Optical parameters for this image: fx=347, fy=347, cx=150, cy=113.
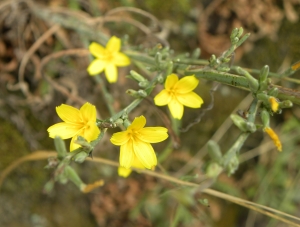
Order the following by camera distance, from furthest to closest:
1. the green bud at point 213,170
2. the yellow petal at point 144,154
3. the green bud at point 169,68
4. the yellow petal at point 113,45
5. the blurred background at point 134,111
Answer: the blurred background at point 134,111 < the yellow petal at point 113,45 < the green bud at point 169,68 < the yellow petal at point 144,154 < the green bud at point 213,170

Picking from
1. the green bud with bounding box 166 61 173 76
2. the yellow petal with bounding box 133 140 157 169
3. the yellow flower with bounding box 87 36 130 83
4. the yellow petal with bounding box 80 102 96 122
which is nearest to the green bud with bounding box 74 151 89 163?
the yellow petal with bounding box 80 102 96 122

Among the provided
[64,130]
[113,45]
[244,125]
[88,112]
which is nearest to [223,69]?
Answer: [244,125]

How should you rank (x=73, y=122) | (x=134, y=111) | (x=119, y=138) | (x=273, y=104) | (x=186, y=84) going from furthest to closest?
(x=134, y=111)
(x=186, y=84)
(x=73, y=122)
(x=119, y=138)
(x=273, y=104)

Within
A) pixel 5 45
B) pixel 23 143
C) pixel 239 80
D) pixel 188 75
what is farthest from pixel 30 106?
pixel 239 80

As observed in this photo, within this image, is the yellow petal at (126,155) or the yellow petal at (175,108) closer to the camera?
the yellow petal at (126,155)

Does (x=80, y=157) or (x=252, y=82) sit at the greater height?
(x=252, y=82)

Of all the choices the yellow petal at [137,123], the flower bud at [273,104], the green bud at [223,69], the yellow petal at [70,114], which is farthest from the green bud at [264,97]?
the yellow petal at [70,114]

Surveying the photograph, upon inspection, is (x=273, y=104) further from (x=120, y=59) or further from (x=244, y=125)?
(x=120, y=59)

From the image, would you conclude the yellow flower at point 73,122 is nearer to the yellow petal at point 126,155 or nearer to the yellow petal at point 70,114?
the yellow petal at point 70,114

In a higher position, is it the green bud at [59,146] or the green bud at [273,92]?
the green bud at [273,92]
